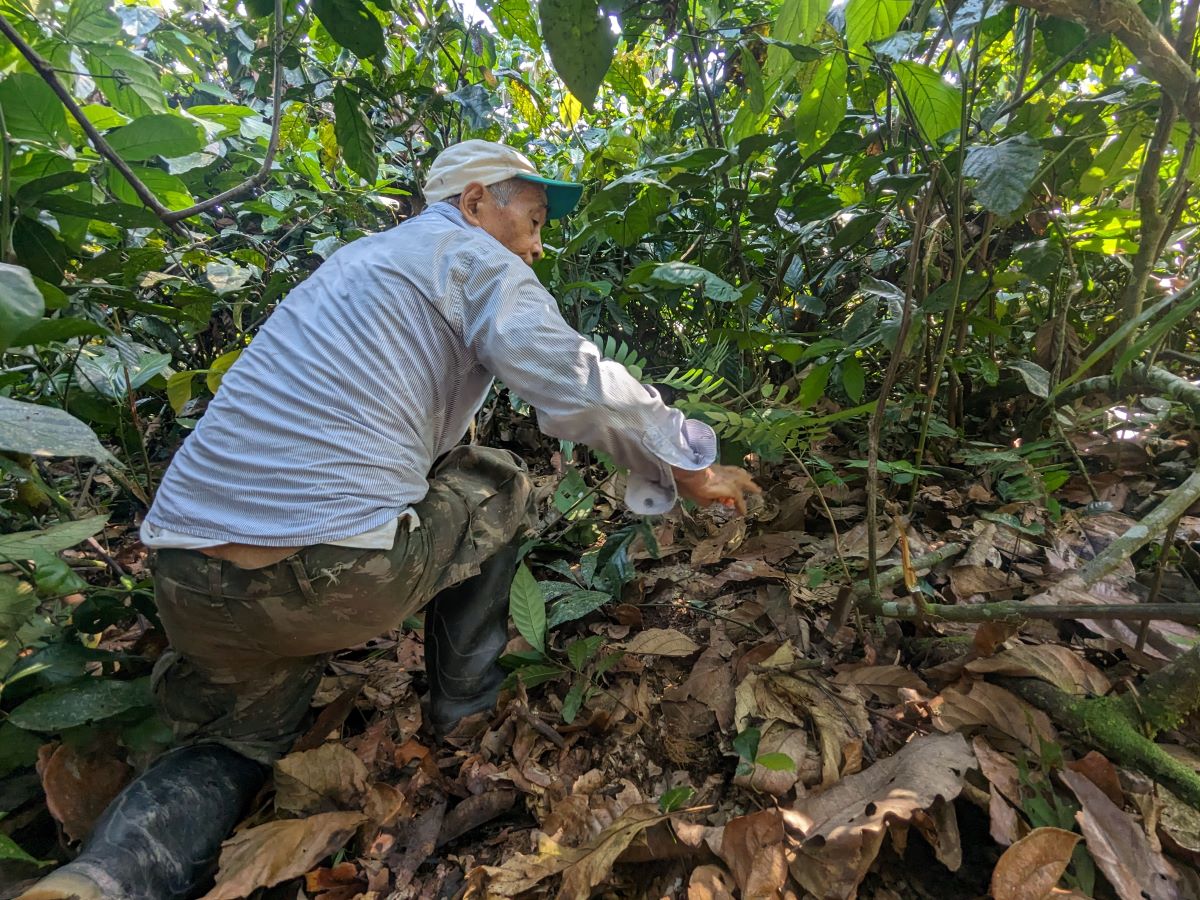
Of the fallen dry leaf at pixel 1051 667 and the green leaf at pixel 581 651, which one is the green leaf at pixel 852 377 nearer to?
the fallen dry leaf at pixel 1051 667

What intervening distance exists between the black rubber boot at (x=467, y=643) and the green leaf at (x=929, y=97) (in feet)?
4.48

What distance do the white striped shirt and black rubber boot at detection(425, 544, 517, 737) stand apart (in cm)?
39

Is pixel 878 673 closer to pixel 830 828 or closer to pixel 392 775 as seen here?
pixel 830 828

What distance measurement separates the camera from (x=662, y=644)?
1.55 m

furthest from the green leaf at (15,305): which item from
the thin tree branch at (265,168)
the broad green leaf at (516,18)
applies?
the broad green leaf at (516,18)

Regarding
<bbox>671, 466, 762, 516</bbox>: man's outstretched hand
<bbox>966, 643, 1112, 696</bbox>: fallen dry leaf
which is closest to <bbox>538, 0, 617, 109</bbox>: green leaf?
<bbox>671, 466, 762, 516</bbox>: man's outstretched hand

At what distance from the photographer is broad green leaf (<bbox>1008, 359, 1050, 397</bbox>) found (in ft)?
5.05

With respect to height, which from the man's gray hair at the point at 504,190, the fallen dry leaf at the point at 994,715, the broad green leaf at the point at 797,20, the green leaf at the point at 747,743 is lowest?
the green leaf at the point at 747,743

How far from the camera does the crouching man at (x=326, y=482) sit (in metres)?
1.18

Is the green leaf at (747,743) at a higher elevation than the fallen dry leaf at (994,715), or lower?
lower

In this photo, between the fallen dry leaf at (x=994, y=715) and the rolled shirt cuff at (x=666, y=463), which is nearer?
the fallen dry leaf at (x=994, y=715)

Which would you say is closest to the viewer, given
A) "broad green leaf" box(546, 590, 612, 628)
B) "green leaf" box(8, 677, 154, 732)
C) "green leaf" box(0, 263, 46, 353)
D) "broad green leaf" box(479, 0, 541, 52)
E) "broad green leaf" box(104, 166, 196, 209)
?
"green leaf" box(0, 263, 46, 353)

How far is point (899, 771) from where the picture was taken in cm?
104

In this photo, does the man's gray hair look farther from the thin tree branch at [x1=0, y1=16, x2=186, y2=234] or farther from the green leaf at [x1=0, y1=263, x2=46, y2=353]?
the green leaf at [x1=0, y1=263, x2=46, y2=353]
